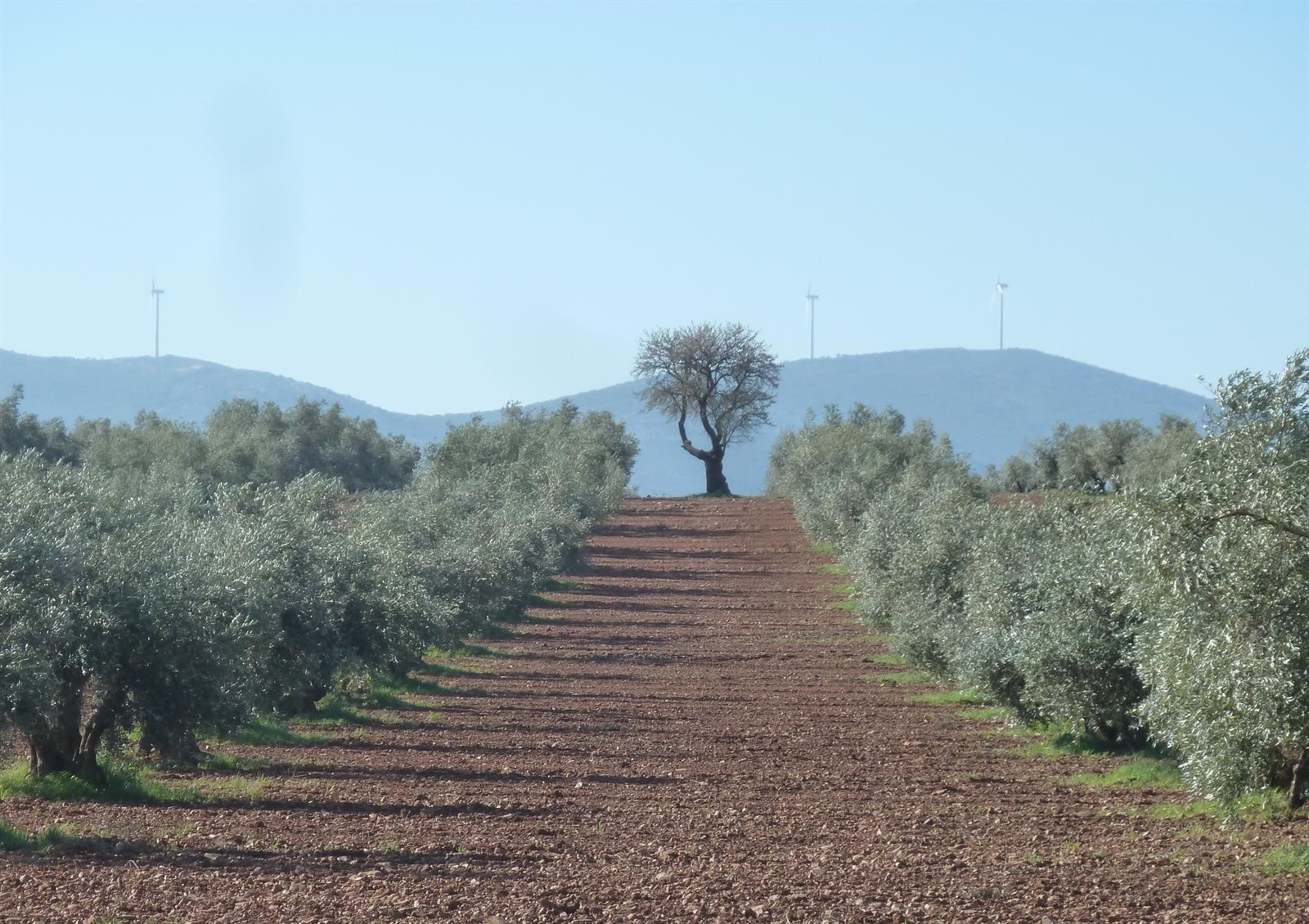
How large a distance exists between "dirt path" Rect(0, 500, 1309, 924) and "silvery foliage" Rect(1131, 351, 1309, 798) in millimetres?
1377

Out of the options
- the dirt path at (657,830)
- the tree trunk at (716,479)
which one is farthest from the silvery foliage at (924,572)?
the tree trunk at (716,479)

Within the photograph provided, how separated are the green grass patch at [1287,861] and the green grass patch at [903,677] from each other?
50.0 ft

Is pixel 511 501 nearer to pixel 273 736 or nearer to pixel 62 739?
pixel 273 736

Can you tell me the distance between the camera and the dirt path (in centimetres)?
1133

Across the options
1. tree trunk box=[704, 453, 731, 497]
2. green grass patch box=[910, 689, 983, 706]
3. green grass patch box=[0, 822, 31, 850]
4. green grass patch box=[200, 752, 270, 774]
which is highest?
tree trunk box=[704, 453, 731, 497]

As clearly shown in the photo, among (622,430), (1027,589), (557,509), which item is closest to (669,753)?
(1027,589)

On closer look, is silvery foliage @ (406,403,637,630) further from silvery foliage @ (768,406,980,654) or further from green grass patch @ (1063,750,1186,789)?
green grass patch @ (1063,750,1186,789)

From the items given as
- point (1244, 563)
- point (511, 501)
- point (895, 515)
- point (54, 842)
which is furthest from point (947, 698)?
point (511, 501)

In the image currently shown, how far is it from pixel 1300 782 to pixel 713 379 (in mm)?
70247

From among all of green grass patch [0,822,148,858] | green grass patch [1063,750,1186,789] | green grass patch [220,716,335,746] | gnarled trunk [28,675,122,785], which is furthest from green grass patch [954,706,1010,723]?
green grass patch [0,822,148,858]

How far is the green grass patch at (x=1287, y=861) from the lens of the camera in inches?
504

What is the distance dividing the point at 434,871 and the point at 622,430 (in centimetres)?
8064

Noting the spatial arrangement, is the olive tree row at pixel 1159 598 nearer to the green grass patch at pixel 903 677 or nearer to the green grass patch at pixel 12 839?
the green grass patch at pixel 903 677

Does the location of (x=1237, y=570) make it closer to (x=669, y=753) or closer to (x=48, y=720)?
(x=669, y=753)
